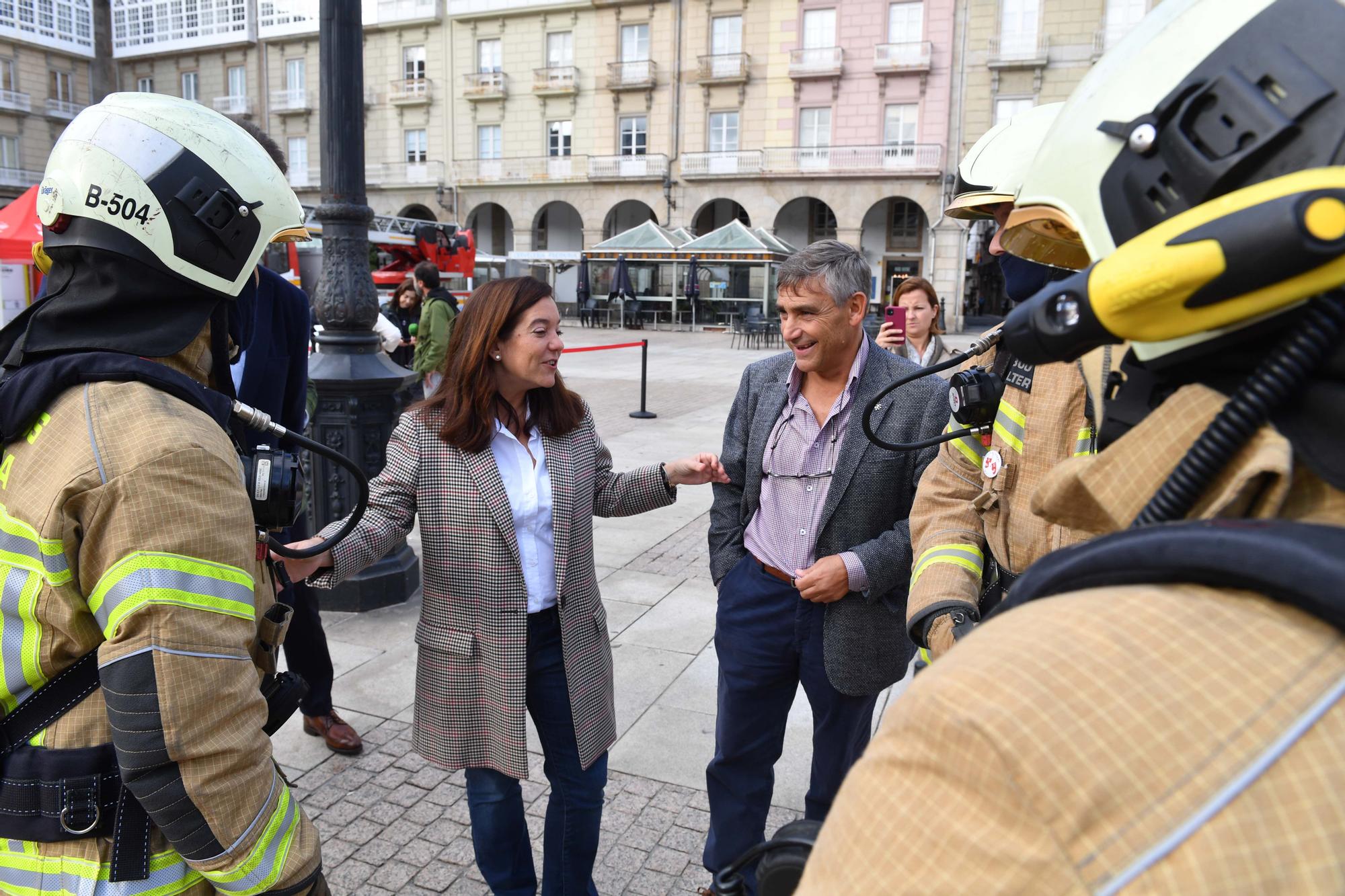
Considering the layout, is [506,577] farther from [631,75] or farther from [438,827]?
[631,75]

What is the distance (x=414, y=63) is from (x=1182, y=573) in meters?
38.9

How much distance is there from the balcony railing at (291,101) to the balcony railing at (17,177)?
1107 cm

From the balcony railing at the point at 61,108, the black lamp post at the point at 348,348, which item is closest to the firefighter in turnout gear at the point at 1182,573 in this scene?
the black lamp post at the point at 348,348

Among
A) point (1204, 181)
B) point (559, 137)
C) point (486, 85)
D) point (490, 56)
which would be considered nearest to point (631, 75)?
point (559, 137)

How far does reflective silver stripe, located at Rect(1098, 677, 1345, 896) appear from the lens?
595 millimetres

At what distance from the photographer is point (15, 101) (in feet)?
125

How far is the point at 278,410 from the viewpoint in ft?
11.0

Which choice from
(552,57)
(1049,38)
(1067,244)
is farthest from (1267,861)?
(552,57)

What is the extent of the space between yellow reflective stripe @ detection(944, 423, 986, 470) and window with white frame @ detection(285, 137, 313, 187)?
1536 inches

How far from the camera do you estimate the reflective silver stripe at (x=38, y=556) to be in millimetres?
1395

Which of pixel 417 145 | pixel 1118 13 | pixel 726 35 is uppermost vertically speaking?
pixel 726 35

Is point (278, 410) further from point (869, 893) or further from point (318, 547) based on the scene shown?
point (869, 893)

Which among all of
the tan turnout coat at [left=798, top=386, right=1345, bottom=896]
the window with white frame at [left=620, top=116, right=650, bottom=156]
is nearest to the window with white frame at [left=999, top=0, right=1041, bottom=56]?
the window with white frame at [left=620, top=116, right=650, bottom=156]

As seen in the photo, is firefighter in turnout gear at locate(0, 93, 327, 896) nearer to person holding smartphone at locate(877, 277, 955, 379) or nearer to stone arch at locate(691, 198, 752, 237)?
person holding smartphone at locate(877, 277, 955, 379)
